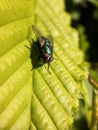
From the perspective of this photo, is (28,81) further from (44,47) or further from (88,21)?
(88,21)

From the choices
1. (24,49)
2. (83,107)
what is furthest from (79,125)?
(24,49)

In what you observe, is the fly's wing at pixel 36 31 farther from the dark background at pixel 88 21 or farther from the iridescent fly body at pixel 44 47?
the dark background at pixel 88 21

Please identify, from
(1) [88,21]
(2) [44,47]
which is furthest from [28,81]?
(1) [88,21]

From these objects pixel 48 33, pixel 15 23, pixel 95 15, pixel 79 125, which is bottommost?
pixel 79 125

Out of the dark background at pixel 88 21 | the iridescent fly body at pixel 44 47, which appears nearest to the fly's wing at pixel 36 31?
the iridescent fly body at pixel 44 47

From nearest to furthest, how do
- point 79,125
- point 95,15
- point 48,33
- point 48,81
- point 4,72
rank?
point 4,72 < point 48,81 < point 48,33 < point 79,125 < point 95,15

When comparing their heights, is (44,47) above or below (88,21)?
above

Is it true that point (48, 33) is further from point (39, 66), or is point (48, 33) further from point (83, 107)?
point (83, 107)
